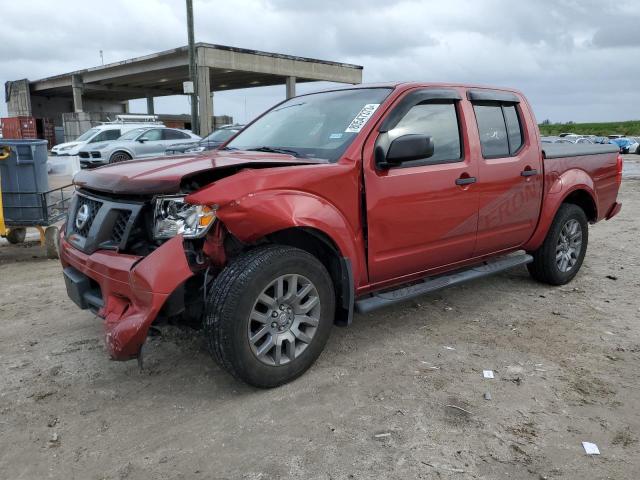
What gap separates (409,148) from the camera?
342 cm

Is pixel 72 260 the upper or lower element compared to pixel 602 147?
lower

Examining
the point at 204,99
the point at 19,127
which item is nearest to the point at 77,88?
the point at 19,127

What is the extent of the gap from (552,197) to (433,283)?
5.58 ft

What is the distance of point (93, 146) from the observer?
17.1 m

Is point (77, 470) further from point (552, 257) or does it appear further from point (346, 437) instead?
point (552, 257)

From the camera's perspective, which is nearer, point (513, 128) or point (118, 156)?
point (513, 128)

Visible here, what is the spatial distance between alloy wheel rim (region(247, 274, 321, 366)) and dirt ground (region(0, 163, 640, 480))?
0.23 metres

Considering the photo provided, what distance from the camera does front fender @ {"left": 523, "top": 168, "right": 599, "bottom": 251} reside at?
4887mm

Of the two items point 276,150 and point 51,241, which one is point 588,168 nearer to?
point 276,150

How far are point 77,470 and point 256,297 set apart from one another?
1.16m

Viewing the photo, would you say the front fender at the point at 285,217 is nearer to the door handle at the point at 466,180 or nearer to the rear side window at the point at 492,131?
the door handle at the point at 466,180

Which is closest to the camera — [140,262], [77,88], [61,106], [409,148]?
[140,262]

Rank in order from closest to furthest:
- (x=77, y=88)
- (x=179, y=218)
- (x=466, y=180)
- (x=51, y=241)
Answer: (x=179, y=218)
(x=466, y=180)
(x=51, y=241)
(x=77, y=88)

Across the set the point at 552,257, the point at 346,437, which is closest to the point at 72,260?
the point at 346,437
